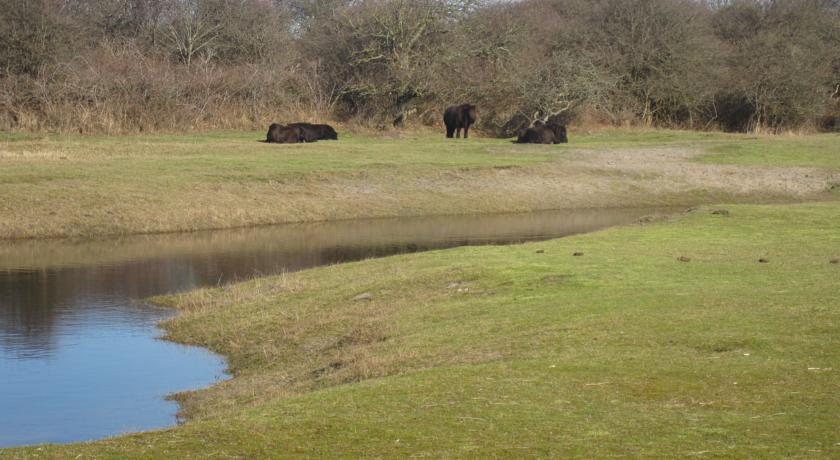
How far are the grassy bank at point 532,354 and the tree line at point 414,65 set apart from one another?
92.9ft

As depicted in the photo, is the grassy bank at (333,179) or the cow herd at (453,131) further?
the cow herd at (453,131)

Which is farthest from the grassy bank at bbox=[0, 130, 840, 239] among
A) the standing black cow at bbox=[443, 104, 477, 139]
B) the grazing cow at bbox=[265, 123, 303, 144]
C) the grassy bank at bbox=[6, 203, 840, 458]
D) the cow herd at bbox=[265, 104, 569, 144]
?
the grassy bank at bbox=[6, 203, 840, 458]

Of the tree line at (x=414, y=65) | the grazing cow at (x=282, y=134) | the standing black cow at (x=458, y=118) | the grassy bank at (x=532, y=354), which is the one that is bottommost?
the grassy bank at (x=532, y=354)

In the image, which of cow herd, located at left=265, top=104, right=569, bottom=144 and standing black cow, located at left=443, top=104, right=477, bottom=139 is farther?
standing black cow, located at left=443, top=104, right=477, bottom=139

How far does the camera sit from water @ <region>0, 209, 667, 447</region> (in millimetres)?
13828

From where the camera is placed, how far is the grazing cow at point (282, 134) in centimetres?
4369

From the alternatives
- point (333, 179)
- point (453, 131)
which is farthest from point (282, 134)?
point (453, 131)

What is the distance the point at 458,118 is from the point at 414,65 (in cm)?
587

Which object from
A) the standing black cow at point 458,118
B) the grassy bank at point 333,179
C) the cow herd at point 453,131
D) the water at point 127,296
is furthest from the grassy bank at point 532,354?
the standing black cow at point 458,118

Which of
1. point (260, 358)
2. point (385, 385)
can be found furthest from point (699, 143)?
point (385, 385)

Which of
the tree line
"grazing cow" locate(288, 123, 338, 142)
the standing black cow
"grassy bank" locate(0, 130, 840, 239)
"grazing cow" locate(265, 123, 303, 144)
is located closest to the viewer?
"grassy bank" locate(0, 130, 840, 239)

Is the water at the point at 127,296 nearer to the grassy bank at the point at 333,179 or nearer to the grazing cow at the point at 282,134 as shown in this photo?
the grassy bank at the point at 333,179

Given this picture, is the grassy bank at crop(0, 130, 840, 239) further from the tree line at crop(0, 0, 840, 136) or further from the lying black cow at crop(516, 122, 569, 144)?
the tree line at crop(0, 0, 840, 136)

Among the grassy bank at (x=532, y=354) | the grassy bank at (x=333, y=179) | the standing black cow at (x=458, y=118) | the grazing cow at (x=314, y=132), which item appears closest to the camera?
the grassy bank at (x=532, y=354)
